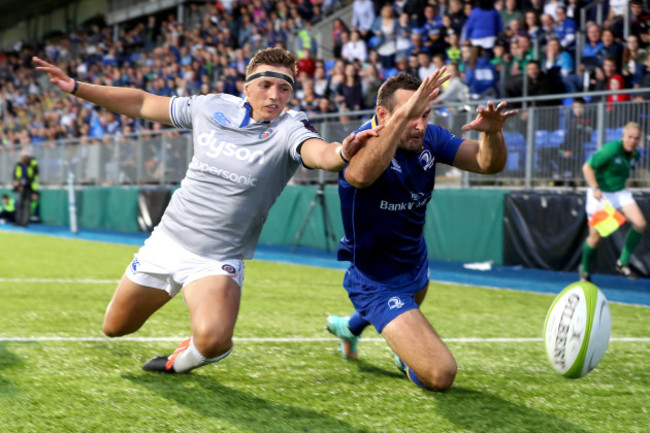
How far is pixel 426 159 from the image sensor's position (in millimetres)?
5293

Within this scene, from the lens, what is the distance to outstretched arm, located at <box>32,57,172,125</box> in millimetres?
5223

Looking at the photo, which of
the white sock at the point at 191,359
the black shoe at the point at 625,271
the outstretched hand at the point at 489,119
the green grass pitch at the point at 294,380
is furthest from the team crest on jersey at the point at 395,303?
the black shoe at the point at 625,271

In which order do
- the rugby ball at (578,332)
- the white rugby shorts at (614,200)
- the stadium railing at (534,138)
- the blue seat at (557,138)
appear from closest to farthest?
the rugby ball at (578,332)
the white rugby shorts at (614,200)
the stadium railing at (534,138)
the blue seat at (557,138)

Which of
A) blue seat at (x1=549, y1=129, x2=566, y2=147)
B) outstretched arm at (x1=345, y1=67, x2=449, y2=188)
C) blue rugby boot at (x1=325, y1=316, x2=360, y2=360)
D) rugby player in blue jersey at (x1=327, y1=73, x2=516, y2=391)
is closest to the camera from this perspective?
outstretched arm at (x1=345, y1=67, x2=449, y2=188)

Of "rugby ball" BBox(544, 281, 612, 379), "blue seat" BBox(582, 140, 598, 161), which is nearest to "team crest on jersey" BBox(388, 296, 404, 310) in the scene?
"rugby ball" BBox(544, 281, 612, 379)

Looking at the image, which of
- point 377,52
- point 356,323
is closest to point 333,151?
point 356,323

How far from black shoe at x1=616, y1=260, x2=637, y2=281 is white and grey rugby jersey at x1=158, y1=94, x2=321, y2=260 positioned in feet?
25.8

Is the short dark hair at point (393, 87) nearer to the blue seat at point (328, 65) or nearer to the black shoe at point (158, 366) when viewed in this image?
the black shoe at point (158, 366)

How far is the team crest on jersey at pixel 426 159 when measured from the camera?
5266 mm

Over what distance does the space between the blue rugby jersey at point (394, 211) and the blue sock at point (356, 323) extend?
1.46 ft

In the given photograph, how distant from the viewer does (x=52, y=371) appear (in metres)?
5.29

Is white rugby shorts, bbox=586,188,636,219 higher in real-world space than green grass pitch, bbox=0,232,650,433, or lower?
higher

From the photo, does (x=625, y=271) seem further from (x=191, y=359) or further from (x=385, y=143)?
(x=385, y=143)

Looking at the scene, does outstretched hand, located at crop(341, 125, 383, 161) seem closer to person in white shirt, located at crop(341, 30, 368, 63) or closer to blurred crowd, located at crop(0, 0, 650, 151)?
blurred crowd, located at crop(0, 0, 650, 151)
